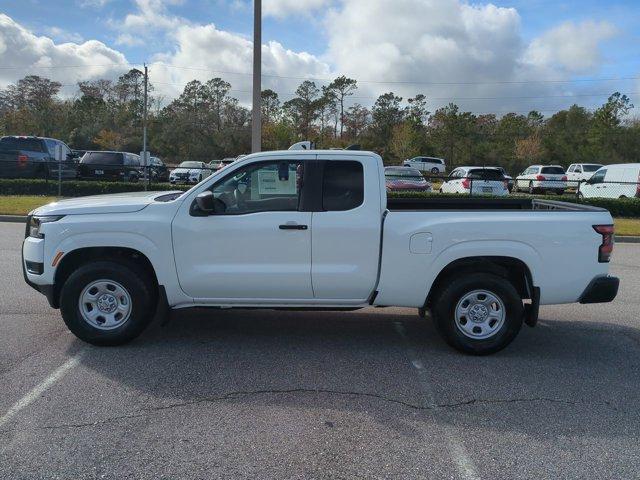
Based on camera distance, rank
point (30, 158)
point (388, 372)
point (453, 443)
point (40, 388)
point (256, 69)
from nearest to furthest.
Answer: point (453, 443)
point (40, 388)
point (388, 372)
point (256, 69)
point (30, 158)

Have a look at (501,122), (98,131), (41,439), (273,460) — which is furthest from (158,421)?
(98,131)

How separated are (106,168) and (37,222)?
22.5 meters

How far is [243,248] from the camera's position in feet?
16.9

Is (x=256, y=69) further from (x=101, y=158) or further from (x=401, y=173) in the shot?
(x=101, y=158)

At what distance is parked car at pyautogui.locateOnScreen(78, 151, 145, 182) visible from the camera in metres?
26.3

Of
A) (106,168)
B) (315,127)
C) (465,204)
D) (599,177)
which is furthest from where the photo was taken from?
(315,127)

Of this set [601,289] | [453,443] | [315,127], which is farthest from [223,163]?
[315,127]

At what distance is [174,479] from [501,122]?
73.2 meters

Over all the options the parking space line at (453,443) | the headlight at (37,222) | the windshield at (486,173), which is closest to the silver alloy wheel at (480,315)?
the parking space line at (453,443)

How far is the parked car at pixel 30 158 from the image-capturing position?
2336 centimetres

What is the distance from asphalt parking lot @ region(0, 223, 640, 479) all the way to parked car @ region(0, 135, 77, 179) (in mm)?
19429

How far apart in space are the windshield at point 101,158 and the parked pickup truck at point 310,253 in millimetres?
22941

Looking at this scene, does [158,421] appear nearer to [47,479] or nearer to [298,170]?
[47,479]

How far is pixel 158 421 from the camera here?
388 cm
